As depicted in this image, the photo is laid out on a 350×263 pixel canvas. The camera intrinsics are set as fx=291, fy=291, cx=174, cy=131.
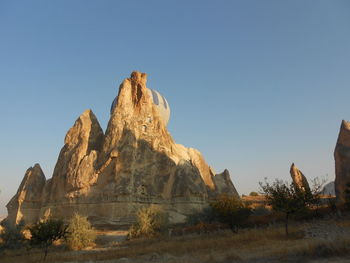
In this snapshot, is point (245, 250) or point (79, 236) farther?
point (79, 236)

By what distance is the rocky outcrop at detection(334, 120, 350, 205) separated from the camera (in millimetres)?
29138

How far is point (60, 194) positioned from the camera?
35.6m

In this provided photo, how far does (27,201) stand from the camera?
125 ft

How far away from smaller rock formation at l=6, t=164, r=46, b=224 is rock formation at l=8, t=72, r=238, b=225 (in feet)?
0.52

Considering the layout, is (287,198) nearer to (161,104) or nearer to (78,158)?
(78,158)

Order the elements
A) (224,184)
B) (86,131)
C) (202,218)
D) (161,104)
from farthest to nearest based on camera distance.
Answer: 1. (161,104)
2. (224,184)
3. (86,131)
4. (202,218)

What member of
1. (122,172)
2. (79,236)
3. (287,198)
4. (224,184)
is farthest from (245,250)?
(224,184)

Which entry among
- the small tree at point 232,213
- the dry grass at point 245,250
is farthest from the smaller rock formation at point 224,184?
the dry grass at point 245,250

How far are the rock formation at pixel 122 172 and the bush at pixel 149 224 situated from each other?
4995 millimetres

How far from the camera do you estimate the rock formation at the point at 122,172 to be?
32344 mm

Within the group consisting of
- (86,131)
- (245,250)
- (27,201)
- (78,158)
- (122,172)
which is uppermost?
(86,131)

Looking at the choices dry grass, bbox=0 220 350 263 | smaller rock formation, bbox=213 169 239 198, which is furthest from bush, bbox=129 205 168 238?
smaller rock formation, bbox=213 169 239 198

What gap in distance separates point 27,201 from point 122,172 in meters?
14.7

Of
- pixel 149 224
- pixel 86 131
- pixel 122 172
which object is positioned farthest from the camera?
pixel 86 131
